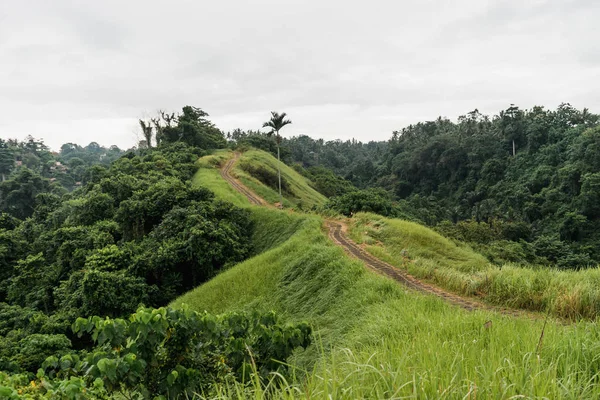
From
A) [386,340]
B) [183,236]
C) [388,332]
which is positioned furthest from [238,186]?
[386,340]

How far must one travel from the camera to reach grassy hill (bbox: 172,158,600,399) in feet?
8.07

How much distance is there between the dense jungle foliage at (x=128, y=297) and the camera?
3879 millimetres

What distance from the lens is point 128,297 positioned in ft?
46.9

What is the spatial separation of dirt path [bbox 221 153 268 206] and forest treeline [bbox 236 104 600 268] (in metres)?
6.84

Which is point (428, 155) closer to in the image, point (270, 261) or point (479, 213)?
point (479, 213)

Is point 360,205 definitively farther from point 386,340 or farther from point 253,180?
point 386,340

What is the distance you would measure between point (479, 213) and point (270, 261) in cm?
4657

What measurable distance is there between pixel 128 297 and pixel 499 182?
56344mm

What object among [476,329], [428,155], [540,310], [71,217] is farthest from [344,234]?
[428,155]

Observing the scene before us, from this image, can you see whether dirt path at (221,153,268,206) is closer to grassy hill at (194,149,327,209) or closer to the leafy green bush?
grassy hill at (194,149,327,209)

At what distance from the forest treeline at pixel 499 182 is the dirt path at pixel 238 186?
6836 millimetres

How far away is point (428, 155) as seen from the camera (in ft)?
231

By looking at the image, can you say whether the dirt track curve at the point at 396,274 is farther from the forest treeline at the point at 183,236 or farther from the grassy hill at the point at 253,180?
the grassy hill at the point at 253,180

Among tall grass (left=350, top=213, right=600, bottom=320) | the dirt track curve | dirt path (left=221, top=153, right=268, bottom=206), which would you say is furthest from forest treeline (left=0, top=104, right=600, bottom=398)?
tall grass (left=350, top=213, right=600, bottom=320)
